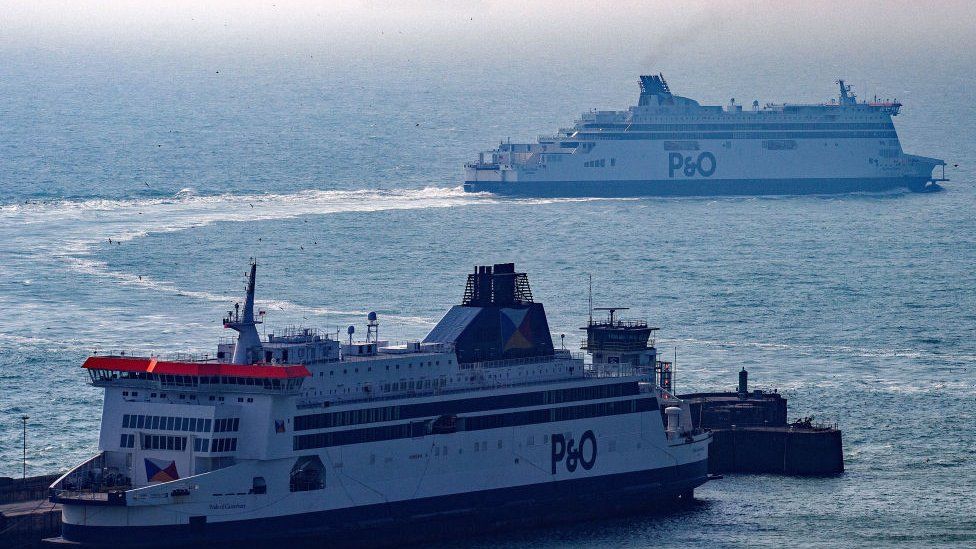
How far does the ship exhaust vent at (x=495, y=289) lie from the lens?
7888cm

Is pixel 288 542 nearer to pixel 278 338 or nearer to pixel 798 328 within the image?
pixel 278 338

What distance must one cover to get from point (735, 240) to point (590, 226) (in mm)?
15548

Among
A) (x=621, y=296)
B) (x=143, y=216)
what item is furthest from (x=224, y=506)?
(x=143, y=216)

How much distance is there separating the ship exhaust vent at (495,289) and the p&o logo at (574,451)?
18.6 ft

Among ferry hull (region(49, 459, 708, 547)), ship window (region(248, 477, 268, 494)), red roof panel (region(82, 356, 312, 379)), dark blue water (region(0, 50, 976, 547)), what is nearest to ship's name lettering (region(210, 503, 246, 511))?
ferry hull (region(49, 459, 708, 547))

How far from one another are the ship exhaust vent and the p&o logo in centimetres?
568

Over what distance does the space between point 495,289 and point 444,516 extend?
10645 mm

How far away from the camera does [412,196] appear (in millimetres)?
198375

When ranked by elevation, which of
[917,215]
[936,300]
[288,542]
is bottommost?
A: [288,542]

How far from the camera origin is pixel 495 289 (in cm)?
7906

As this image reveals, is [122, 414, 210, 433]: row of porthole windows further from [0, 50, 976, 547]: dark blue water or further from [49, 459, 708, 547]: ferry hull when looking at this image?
[0, 50, 976, 547]: dark blue water

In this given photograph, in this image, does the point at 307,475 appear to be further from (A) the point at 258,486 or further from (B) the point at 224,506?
(B) the point at 224,506

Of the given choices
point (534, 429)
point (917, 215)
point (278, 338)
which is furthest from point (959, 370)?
point (917, 215)

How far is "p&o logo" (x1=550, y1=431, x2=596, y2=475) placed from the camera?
251 feet
